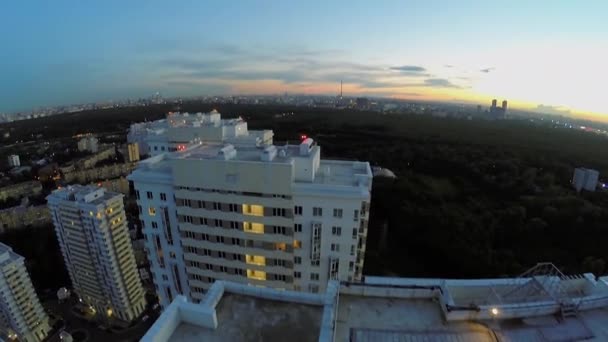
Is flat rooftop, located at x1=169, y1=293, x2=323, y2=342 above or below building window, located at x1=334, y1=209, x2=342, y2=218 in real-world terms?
above

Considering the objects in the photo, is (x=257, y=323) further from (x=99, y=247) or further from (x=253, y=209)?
(x=99, y=247)

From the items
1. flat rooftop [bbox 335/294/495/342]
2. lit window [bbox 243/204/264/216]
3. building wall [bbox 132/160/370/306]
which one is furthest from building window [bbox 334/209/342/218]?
flat rooftop [bbox 335/294/495/342]

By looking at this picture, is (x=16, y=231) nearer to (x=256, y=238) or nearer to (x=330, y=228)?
(x=256, y=238)

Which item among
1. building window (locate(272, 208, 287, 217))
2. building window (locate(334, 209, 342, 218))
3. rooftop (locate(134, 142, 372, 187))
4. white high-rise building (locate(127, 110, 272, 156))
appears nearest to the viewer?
building window (locate(334, 209, 342, 218))

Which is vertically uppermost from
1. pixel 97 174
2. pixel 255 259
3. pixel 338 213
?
pixel 338 213

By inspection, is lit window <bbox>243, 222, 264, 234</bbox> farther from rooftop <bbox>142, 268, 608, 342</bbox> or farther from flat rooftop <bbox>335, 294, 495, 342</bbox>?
flat rooftop <bbox>335, 294, 495, 342</bbox>

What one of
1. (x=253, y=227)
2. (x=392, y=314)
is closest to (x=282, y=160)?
(x=253, y=227)
